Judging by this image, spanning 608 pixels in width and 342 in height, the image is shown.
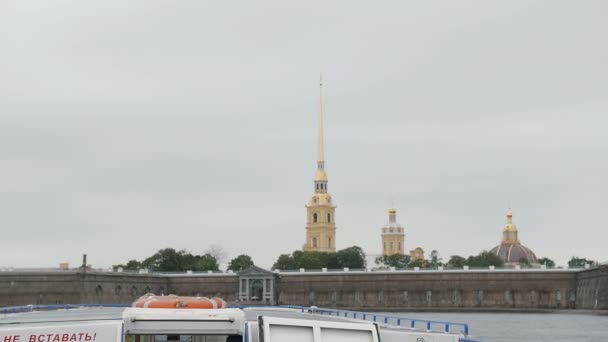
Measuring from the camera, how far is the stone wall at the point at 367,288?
132 m

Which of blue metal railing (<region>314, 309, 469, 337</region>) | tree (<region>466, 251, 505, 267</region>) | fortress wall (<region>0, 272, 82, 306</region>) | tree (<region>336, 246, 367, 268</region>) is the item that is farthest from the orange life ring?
tree (<region>336, 246, 367, 268</region>)

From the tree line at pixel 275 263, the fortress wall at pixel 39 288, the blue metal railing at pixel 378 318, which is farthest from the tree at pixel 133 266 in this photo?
the blue metal railing at pixel 378 318

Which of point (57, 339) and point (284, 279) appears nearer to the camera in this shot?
point (57, 339)

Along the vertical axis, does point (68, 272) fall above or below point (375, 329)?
above

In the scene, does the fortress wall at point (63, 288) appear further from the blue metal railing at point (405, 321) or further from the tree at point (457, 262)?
the blue metal railing at point (405, 321)

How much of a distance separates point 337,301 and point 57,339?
5515 inches

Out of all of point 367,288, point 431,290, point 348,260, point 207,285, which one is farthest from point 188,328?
point 348,260

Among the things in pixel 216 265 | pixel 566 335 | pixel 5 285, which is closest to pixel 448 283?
pixel 216 265

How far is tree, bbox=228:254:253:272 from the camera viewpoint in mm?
181500

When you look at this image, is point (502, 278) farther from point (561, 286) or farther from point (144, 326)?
point (144, 326)

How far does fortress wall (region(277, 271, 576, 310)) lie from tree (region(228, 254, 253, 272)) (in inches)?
1032

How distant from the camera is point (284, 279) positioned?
156m

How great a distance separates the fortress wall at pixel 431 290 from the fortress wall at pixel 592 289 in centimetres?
337

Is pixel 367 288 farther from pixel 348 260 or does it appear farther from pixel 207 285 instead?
pixel 348 260
